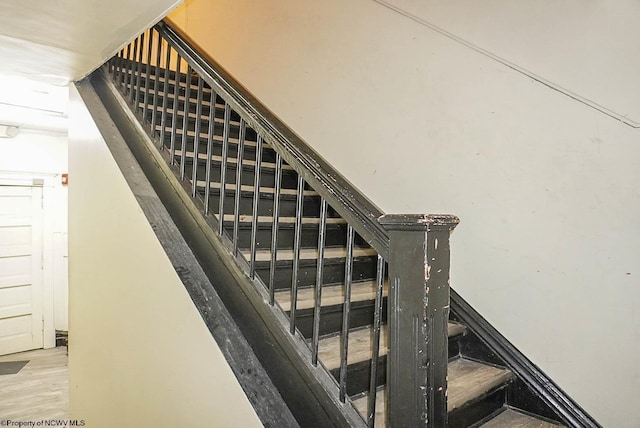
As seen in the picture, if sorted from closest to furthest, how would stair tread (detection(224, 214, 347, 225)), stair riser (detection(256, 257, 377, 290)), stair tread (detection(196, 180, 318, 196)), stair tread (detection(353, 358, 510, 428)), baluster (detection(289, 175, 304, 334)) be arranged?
baluster (detection(289, 175, 304, 334))
stair tread (detection(353, 358, 510, 428))
stair riser (detection(256, 257, 377, 290))
stair tread (detection(224, 214, 347, 225))
stair tread (detection(196, 180, 318, 196))

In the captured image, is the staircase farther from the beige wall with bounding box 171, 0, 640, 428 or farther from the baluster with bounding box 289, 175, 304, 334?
the beige wall with bounding box 171, 0, 640, 428

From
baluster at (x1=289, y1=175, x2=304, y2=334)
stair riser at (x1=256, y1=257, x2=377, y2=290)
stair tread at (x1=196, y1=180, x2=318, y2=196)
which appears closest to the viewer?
baluster at (x1=289, y1=175, x2=304, y2=334)

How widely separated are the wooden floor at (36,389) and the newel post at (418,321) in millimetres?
3377

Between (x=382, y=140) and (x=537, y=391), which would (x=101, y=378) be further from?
(x=537, y=391)

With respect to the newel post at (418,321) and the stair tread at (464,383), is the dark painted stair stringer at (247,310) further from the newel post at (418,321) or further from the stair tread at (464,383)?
the newel post at (418,321)

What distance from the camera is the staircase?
4.74ft

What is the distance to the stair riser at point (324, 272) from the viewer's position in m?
1.89

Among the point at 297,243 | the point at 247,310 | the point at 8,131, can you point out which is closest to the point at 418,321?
the point at 297,243

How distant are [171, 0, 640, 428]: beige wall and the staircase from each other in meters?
0.22

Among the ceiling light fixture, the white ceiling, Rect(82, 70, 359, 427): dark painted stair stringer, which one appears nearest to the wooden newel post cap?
Rect(82, 70, 359, 427): dark painted stair stringer

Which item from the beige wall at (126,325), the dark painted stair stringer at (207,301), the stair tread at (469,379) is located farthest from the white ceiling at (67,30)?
the stair tread at (469,379)

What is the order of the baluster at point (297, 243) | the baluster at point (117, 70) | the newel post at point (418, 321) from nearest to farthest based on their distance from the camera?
1. the newel post at point (418, 321)
2. the baluster at point (297, 243)
3. the baluster at point (117, 70)

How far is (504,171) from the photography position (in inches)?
74.9

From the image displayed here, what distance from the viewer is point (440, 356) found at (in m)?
1.09
